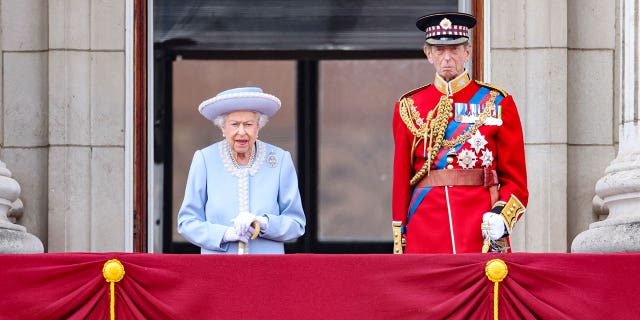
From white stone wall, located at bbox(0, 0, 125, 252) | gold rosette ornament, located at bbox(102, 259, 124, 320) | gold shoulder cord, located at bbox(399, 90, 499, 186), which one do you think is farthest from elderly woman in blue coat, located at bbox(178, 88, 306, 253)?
white stone wall, located at bbox(0, 0, 125, 252)

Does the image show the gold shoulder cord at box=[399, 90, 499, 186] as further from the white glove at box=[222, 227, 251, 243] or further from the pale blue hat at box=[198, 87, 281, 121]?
the white glove at box=[222, 227, 251, 243]

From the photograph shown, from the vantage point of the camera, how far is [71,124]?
12.4m

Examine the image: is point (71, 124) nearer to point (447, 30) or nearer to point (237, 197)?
point (237, 197)

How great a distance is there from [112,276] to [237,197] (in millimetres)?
991

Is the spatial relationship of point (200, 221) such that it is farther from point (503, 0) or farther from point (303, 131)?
point (303, 131)

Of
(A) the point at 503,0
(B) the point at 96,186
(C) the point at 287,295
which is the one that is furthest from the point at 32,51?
(C) the point at 287,295

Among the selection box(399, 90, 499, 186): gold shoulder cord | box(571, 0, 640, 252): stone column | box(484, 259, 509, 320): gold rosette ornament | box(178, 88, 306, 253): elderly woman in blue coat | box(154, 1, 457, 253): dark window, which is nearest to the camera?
box(484, 259, 509, 320): gold rosette ornament

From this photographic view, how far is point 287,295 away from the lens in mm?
8945

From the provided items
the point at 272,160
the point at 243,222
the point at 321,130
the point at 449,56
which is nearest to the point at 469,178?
the point at 449,56

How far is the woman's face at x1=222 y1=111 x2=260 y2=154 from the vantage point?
9.48 m

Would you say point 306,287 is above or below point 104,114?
below

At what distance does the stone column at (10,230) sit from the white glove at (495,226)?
3.00 metres

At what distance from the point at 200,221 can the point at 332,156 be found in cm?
714

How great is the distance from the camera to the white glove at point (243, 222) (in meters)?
9.29
